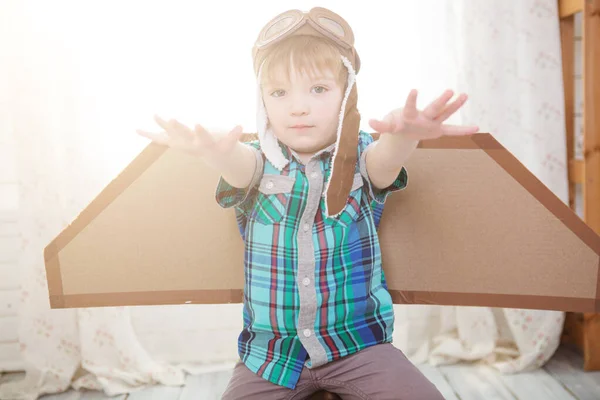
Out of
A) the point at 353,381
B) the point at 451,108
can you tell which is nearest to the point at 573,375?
the point at 353,381

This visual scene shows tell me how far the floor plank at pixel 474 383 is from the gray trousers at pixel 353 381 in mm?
669

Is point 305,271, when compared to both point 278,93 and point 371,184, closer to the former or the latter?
point 371,184

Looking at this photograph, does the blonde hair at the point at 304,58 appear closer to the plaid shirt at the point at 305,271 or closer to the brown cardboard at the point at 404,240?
the plaid shirt at the point at 305,271

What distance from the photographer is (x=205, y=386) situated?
5.26 feet

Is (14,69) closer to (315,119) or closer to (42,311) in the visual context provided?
(42,311)

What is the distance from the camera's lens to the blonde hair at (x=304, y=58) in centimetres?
90

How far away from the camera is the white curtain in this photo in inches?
59.1

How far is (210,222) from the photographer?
109 cm

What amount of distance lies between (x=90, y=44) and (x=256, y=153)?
776 mm

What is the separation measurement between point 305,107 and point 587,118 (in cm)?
98

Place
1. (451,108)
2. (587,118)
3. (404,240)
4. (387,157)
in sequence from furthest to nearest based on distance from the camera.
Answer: (587,118)
(404,240)
(387,157)
(451,108)

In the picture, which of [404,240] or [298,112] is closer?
[298,112]

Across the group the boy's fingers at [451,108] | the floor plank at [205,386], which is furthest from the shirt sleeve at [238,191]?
the floor plank at [205,386]

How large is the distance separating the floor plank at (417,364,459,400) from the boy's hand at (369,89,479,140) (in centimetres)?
94
